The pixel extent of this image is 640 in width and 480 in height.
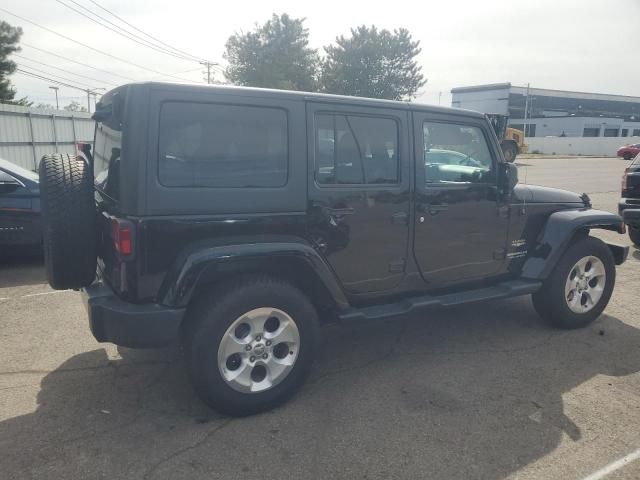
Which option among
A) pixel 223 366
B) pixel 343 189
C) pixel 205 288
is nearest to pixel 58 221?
pixel 205 288

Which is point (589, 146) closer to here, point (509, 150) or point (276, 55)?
point (276, 55)

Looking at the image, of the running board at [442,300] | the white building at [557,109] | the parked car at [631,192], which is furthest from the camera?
the white building at [557,109]

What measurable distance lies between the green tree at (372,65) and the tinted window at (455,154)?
5130 centimetres

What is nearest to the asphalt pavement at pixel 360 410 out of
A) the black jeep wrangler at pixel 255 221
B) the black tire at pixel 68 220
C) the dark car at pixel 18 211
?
the black jeep wrangler at pixel 255 221

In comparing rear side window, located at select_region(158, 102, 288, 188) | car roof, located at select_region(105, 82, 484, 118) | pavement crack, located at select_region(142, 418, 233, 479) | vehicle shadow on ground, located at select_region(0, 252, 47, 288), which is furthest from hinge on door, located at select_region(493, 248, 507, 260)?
vehicle shadow on ground, located at select_region(0, 252, 47, 288)

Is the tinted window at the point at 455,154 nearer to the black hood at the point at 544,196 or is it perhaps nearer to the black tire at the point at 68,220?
the black hood at the point at 544,196

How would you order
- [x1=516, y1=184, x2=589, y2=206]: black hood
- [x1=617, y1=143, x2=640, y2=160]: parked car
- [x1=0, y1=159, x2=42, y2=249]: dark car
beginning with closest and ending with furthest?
[x1=516, y1=184, x2=589, y2=206]: black hood
[x1=0, y1=159, x2=42, y2=249]: dark car
[x1=617, y1=143, x2=640, y2=160]: parked car

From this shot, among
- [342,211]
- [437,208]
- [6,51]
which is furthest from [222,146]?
[6,51]

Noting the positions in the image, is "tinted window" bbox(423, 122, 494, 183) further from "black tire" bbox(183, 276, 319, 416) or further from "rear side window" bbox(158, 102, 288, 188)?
"black tire" bbox(183, 276, 319, 416)

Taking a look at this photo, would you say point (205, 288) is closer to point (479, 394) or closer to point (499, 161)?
point (479, 394)

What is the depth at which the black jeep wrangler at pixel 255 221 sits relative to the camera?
2828 mm

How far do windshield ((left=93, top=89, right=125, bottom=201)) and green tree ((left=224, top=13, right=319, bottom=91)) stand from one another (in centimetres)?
5147

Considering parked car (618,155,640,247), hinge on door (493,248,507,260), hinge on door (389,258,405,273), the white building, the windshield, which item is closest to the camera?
the windshield

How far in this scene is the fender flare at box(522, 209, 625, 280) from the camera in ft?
14.2
